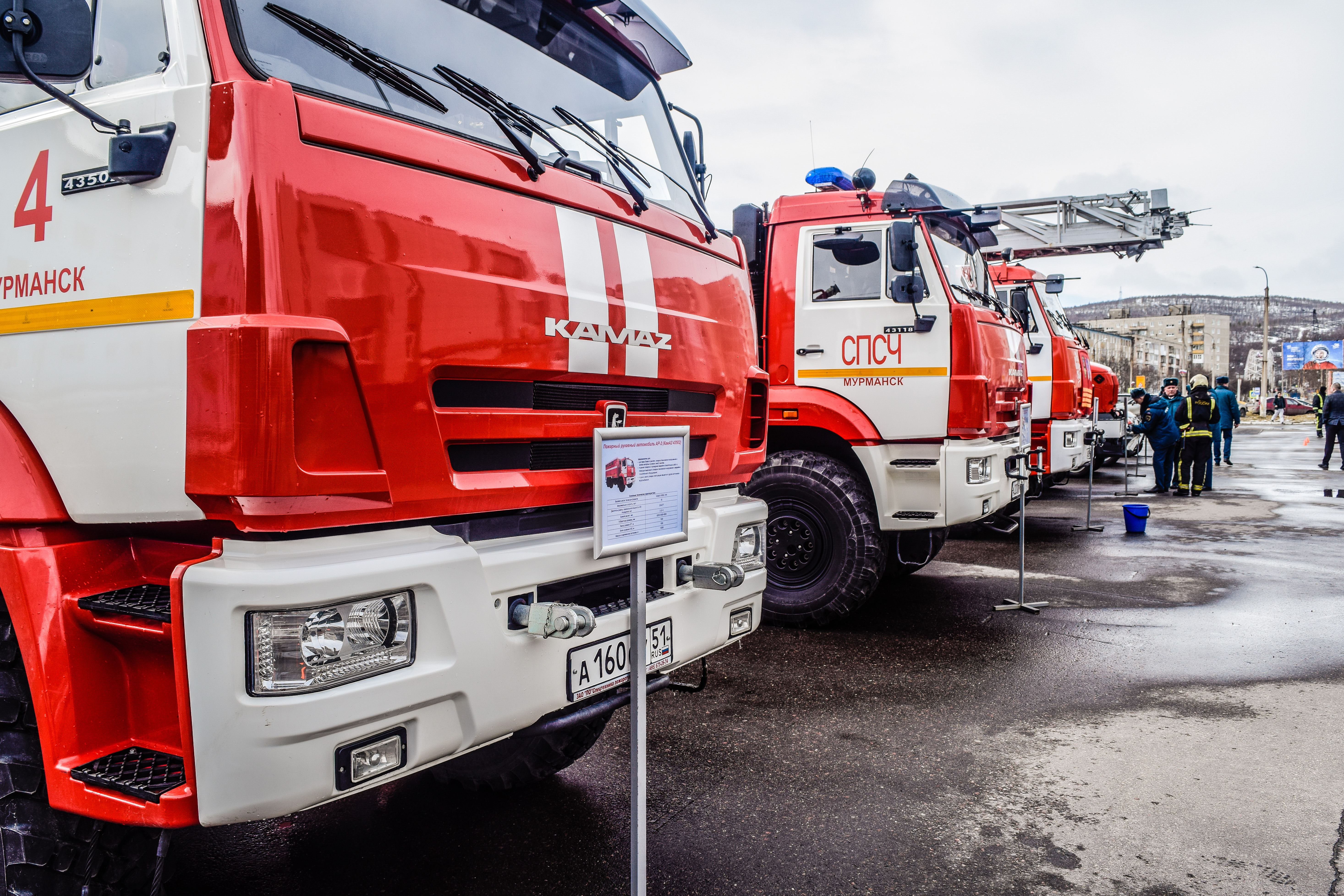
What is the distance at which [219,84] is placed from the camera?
71.1 inches

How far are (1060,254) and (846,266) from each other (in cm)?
775

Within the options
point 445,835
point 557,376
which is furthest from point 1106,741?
point 557,376

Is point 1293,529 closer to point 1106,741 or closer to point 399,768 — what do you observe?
point 1106,741

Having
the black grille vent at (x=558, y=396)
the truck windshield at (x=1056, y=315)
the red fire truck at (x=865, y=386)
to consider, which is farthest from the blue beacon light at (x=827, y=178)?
the truck windshield at (x=1056, y=315)

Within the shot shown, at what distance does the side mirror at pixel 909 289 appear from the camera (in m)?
5.55

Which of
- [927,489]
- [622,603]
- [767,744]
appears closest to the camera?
[622,603]

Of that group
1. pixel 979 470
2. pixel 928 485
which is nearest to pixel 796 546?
pixel 928 485

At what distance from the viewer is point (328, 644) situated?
5.98 feet

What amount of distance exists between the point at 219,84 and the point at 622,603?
1.62m

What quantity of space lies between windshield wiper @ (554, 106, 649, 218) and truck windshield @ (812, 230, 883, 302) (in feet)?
10.0

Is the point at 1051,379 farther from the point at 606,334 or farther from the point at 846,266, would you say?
the point at 606,334

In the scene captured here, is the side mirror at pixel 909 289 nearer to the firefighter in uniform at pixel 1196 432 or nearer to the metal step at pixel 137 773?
the metal step at pixel 137 773

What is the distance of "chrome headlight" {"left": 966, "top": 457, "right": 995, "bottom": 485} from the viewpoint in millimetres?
5582

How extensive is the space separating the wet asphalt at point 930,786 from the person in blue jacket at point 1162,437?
8664 millimetres
